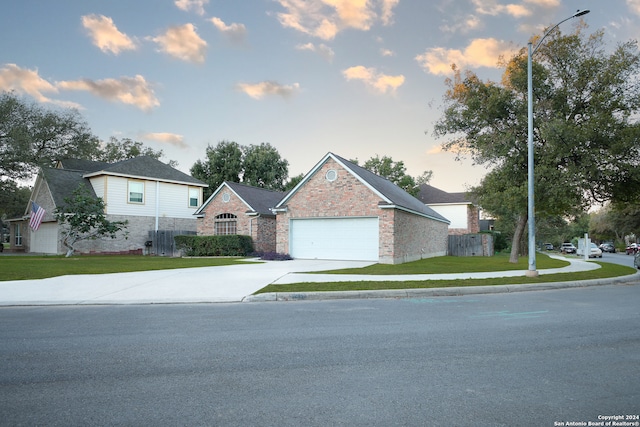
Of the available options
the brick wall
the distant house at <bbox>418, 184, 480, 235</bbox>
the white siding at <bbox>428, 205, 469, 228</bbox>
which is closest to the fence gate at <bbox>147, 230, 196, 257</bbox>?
the brick wall

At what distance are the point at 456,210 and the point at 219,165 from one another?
95.5 feet

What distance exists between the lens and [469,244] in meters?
36.8

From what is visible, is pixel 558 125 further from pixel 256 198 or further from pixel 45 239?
pixel 45 239

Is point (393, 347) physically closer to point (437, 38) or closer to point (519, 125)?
point (437, 38)

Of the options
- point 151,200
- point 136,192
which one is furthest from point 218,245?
point 136,192

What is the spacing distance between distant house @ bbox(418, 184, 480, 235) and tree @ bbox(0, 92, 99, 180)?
3706 cm

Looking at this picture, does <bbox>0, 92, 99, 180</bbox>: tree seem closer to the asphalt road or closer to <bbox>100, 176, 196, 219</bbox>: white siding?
<bbox>100, 176, 196, 219</bbox>: white siding

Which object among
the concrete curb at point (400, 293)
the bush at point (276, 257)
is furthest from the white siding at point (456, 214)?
the concrete curb at point (400, 293)

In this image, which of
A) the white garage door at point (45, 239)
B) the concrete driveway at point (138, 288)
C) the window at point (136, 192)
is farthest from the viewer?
the window at point (136, 192)

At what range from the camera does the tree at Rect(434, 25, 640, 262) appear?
1898 centimetres

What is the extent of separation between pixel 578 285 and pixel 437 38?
11927 millimetres

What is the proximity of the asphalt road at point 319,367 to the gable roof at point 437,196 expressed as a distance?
130 feet

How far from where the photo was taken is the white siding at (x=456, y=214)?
46250 mm

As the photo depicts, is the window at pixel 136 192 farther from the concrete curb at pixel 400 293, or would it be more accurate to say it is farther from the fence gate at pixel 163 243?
the concrete curb at pixel 400 293
